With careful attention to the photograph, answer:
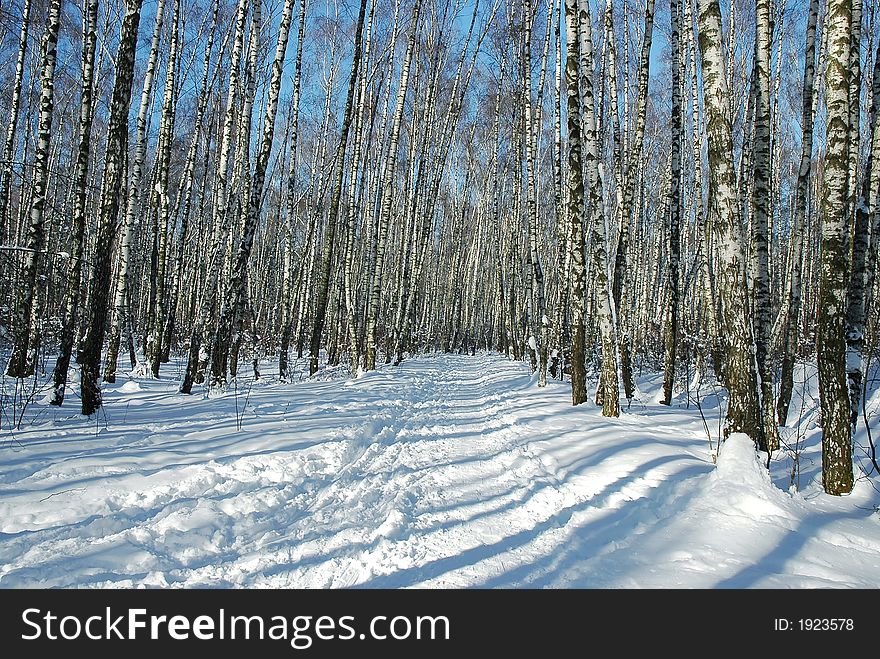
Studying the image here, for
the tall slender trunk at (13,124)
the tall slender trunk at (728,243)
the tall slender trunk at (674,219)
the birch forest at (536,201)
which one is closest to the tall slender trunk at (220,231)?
the birch forest at (536,201)

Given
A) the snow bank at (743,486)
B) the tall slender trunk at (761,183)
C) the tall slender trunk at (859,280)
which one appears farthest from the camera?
the tall slender trunk at (761,183)

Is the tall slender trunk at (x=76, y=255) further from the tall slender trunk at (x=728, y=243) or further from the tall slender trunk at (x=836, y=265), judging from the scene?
the tall slender trunk at (x=836, y=265)

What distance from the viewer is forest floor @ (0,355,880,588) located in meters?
2.81

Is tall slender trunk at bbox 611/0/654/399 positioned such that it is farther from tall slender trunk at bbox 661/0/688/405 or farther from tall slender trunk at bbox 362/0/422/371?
tall slender trunk at bbox 362/0/422/371

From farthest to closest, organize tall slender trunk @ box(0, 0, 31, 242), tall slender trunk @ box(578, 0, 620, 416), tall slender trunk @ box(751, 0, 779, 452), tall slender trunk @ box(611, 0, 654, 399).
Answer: tall slender trunk @ box(611, 0, 654, 399) < tall slender trunk @ box(0, 0, 31, 242) < tall slender trunk @ box(578, 0, 620, 416) < tall slender trunk @ box(751, 0, 779, 452)

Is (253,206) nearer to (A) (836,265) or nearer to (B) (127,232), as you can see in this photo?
(B) (127,232)

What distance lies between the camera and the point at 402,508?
3.85 meters

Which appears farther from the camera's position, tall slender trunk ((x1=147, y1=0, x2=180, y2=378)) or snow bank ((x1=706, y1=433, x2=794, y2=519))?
tall slender trunk ((x1=147, y1=0, x2=180, y2=378))

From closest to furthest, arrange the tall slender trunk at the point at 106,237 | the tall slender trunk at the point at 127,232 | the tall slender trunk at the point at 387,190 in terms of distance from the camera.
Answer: the tall slender trunk at the point at 106,237
the tall slender trunk at the point at 127,232
the tall slender trunk at the point at 387,190

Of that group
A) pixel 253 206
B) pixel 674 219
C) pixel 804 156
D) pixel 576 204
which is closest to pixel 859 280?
pixel 804 156

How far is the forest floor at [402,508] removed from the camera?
2809mm

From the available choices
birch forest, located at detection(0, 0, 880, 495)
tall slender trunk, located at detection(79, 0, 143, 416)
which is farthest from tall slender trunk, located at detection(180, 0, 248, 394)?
tall slender trunk, located at detection(79, 0, 143, 416)
